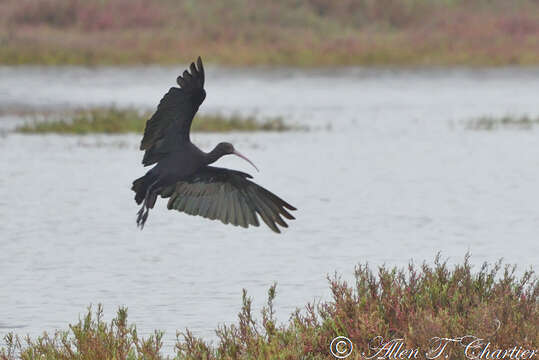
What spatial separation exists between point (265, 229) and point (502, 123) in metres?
12.4

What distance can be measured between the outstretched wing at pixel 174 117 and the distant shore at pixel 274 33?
3117cm

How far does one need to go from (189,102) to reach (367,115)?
19566 millimetres

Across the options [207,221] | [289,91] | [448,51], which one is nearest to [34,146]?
[207,221]

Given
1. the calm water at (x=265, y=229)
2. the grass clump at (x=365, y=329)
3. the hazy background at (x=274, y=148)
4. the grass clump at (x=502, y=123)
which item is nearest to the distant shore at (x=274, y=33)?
the hazy background at (x=274, y=148)

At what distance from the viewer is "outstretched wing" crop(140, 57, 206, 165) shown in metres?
9.09

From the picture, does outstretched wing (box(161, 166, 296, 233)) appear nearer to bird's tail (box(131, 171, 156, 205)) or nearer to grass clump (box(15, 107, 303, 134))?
bird's tail (box(131, 171, 156, 205))

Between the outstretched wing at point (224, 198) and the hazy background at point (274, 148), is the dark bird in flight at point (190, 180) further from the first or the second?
the hazy background at point (274, 148)

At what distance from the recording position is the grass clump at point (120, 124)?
2347cm

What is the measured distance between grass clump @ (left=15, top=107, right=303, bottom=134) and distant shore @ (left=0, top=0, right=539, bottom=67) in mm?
16255

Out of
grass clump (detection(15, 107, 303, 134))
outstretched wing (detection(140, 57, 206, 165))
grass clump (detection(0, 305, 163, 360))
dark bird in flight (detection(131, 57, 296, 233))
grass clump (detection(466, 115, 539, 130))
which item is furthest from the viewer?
grass clump (detection(466, 115, 539, 130))

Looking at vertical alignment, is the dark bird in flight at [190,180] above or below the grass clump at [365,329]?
above

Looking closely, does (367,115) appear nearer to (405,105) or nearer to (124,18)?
(405,105)

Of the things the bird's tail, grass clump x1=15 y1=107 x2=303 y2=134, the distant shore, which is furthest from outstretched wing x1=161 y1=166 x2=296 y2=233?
the distant shore

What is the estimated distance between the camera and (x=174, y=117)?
9492 millimetres
